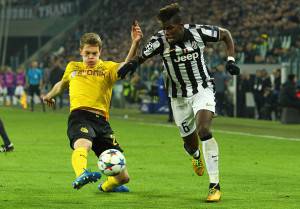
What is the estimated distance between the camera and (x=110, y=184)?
11672 mm

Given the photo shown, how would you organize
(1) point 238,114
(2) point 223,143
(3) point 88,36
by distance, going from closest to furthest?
(3) point 88,36 < (2) point 223,143 < (1) point 238,114

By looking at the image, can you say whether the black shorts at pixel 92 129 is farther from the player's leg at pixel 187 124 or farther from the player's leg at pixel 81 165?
the player's leg at pixel 187 124

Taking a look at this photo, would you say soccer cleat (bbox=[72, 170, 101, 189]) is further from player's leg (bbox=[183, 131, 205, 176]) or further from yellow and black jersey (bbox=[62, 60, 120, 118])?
player's leg (bbox=[183, 131, 205, 176])

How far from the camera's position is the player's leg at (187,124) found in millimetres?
12086

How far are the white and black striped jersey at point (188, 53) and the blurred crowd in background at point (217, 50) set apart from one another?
17.9 meters

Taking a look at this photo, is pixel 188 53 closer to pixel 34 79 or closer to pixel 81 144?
pixel 81 144

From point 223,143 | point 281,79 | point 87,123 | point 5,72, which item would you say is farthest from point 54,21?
point 87,123

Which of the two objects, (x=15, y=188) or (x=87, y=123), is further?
(x=15, y=188)

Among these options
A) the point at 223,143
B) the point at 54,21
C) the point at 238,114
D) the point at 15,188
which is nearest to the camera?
the point at 15,188

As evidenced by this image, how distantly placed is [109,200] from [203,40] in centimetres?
217

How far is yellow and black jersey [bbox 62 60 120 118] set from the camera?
11172mm

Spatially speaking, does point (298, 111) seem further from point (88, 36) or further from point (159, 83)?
point (88, 36)

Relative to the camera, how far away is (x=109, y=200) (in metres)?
11.1

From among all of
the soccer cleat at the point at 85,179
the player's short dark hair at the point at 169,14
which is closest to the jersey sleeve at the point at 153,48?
the player's short dark hair at the point at 169,14
